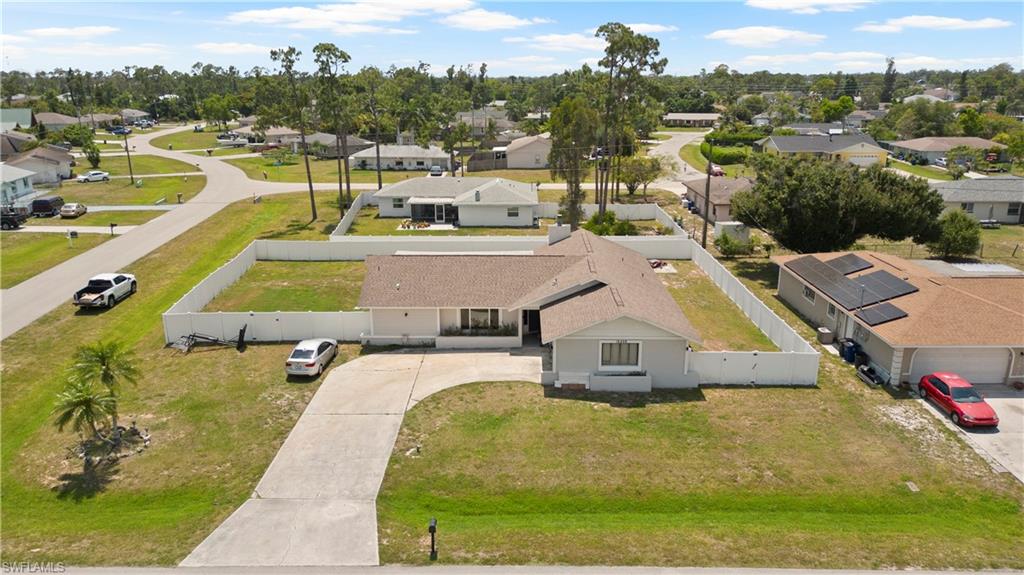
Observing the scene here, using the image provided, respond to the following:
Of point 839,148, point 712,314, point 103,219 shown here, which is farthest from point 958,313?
point 839,148

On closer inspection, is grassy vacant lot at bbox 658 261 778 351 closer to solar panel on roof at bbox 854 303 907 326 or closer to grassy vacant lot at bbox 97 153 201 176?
solar panel on roof at bbox 854 303 907 326

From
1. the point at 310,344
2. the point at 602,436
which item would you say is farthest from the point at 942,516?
the point at 310,344

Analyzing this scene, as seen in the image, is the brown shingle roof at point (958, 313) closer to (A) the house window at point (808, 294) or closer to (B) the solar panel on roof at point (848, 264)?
(B) the solar panel on roof at point (848, 264)

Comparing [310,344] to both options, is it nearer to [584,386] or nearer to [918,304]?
[584,386]

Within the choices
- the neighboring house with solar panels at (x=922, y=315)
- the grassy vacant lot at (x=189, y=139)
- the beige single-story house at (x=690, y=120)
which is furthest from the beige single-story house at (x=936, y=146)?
the grassy vacant lot at (x=189, y=139)

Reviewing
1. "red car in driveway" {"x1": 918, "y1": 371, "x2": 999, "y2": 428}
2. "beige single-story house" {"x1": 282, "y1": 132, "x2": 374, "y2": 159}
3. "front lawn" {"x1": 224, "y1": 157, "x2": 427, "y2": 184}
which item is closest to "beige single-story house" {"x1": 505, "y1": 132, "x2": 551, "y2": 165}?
"front lawn" {"x1": 224, "y1": 157, "x2": 427, "y2": 184}

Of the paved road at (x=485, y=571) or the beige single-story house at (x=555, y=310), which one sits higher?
the beige single-story house at (x=555, y=310)
